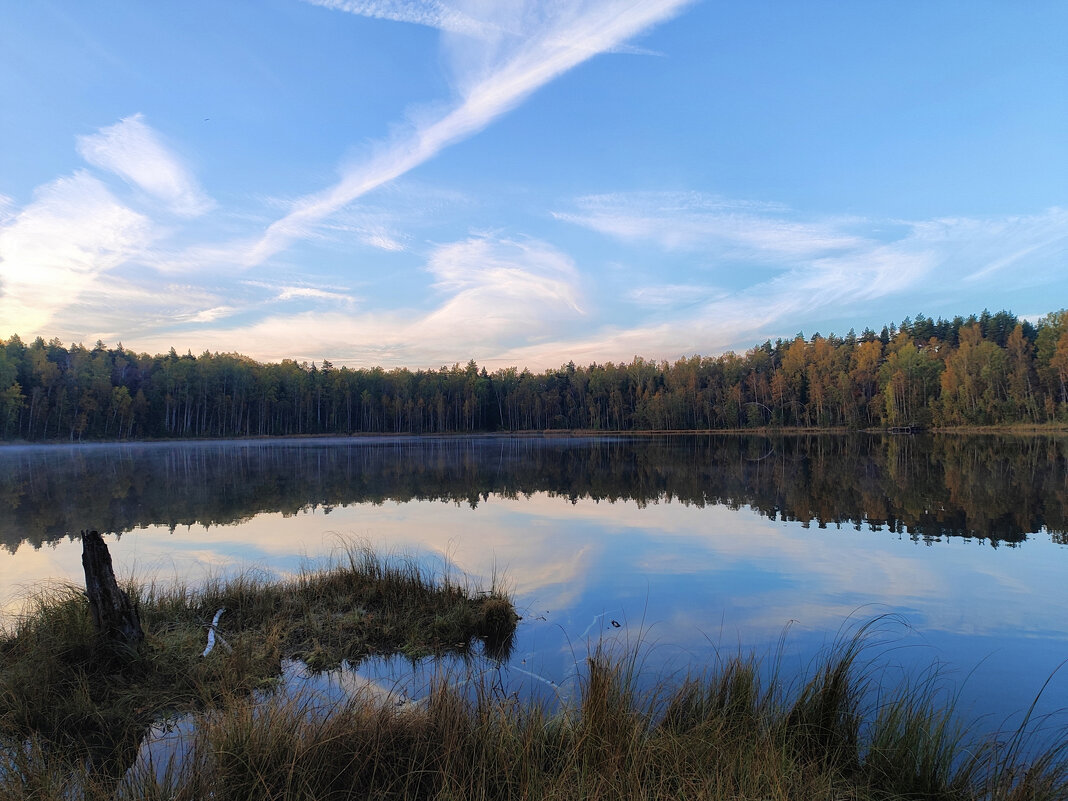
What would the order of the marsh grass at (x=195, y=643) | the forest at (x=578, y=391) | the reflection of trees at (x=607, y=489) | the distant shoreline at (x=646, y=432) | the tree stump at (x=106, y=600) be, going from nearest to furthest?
the marsh grass at (x=195, y=643) → the tree stump at (x=106, y=600) → the reflection of trees at (x=607, y=489) → the distant shoreline at (x=646, y=432) → the forest at (x=578, y=391)

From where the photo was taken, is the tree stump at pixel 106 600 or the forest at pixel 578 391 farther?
the forest at pixel 578 391

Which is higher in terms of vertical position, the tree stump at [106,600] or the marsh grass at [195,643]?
the tree stump at [106,600]

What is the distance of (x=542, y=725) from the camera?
4.16 m

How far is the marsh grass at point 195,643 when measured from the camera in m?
4.77

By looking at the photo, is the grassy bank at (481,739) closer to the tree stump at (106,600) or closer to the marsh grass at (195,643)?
the marsh grass at (195,643)

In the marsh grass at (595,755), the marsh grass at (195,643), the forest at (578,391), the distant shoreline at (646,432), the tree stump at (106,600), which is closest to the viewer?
the marsh grass at (595,755)

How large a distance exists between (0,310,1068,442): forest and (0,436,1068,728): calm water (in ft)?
196

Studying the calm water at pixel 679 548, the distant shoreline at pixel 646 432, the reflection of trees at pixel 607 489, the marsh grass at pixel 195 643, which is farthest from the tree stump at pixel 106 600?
the distant shoreline at pixel 646 432

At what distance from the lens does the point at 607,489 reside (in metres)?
24.4

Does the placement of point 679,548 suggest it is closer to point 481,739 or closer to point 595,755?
point 595,755

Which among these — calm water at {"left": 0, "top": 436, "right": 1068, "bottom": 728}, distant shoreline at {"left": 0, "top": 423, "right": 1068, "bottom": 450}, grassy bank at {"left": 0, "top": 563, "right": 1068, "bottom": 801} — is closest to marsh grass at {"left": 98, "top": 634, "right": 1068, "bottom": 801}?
grassy bank at {"left": 0, "top": 563, "right": 1068, "bottom": 801}

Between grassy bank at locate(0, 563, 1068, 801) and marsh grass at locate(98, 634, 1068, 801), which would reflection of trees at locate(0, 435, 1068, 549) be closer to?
grassy bank at locate(0, 563, 1068, 801)

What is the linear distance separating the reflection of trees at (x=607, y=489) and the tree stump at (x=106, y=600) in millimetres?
10934

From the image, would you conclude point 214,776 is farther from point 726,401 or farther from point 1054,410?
point 726,401
